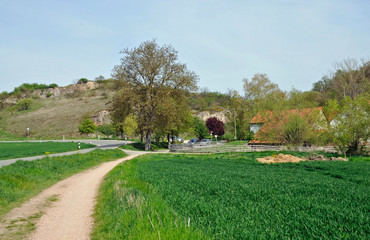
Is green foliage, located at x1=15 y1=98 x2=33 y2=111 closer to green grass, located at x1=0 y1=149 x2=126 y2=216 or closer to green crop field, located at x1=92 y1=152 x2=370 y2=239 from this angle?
green grass, located at x1=0 y1=149 x2=126 y2=216

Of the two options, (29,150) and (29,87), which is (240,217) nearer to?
(29,150)

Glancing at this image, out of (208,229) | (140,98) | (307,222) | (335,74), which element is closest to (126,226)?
(208,229)

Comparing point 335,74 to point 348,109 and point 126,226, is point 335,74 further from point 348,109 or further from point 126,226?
point 126,226

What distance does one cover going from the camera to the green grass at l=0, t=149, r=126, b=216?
10406 mm

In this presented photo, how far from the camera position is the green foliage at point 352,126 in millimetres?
30516

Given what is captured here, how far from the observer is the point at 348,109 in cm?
3181

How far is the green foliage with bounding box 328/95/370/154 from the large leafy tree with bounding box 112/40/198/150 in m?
23.0

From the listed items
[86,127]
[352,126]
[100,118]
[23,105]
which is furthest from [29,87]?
[352,126]

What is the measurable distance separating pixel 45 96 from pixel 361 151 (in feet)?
565

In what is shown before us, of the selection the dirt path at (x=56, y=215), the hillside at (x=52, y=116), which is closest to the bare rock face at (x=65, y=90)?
the hillside at (x=52, y=116)

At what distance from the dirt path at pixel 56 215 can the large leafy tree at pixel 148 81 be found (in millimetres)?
30262

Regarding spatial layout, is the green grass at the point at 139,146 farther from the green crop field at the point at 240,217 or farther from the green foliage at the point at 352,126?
the green crop field at the point at 240,217

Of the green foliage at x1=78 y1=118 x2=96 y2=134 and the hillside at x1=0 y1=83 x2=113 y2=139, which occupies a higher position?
the hillside at x1=0 y1=83 x2=113 y2=139

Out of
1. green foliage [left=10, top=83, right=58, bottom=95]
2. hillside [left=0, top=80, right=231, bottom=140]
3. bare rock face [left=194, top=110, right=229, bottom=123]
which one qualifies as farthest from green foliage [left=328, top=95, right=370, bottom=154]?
green foliage [left=10, top=83, right=58, bottom=95]
